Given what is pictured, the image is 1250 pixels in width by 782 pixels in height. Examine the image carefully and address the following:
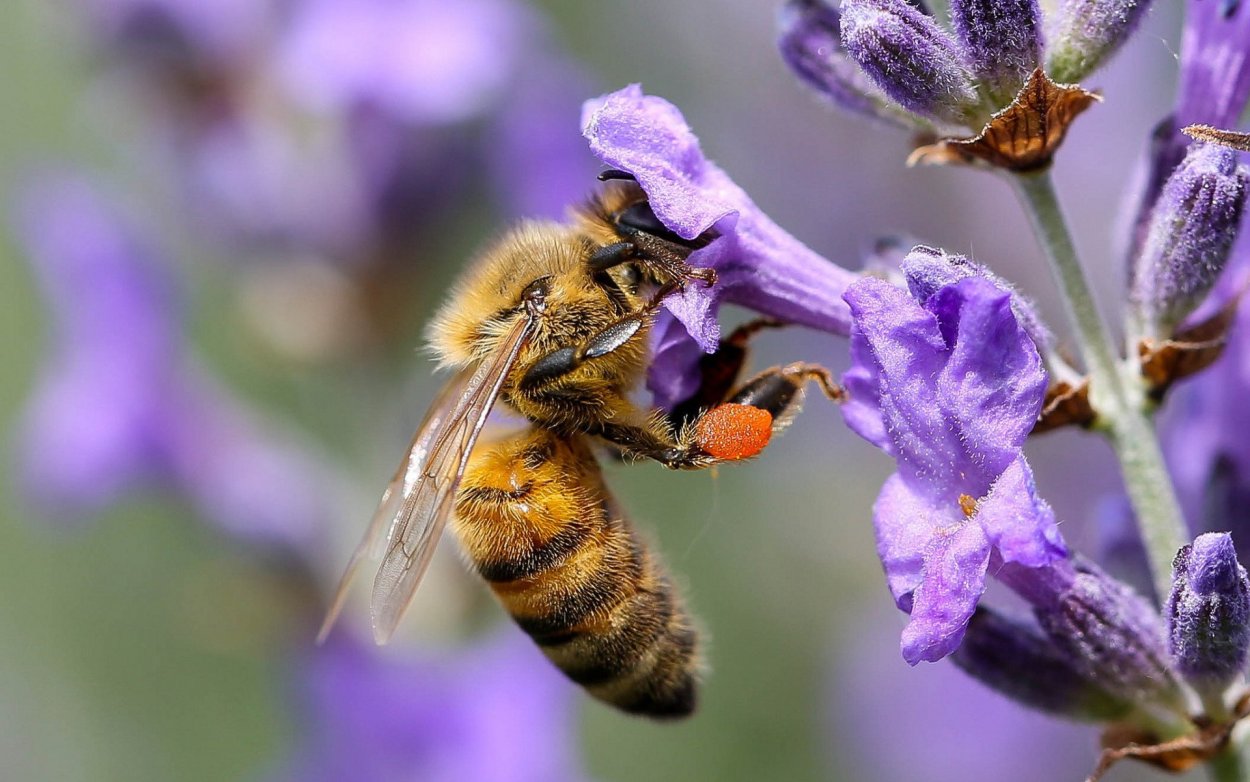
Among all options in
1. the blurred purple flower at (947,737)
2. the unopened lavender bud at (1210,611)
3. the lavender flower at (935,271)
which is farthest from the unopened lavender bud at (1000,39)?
the blurred purple flower at (947,737)

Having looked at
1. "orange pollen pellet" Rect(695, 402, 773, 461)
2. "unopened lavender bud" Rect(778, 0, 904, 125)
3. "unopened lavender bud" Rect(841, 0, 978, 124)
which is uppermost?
"unopened lavender bud" Rect(841, 0, 978, 124)

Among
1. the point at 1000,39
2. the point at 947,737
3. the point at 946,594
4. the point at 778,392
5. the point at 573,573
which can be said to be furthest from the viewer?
the point at 947,737

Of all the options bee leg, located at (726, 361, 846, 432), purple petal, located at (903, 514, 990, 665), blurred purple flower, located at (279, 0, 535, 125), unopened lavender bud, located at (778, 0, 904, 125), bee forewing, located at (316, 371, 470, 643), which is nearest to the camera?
purple petal, located at (903, 514, 990, 665)

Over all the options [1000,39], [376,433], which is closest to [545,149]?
[376,433]

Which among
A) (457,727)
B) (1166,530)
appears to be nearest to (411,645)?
(457,727)

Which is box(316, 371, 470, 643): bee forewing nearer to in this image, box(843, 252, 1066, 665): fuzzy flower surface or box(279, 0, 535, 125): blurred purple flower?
box(843, 252, 1066, 665): fuzzy flower surface

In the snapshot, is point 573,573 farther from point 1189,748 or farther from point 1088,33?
point 1088,33

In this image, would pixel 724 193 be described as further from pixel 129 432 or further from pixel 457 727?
pixel 129 432

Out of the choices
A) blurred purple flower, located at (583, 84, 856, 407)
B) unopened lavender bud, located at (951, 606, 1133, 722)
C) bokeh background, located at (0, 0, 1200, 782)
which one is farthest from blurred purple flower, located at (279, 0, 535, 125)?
unopened lavender bud, located at (951, 606, 1133, 722)
